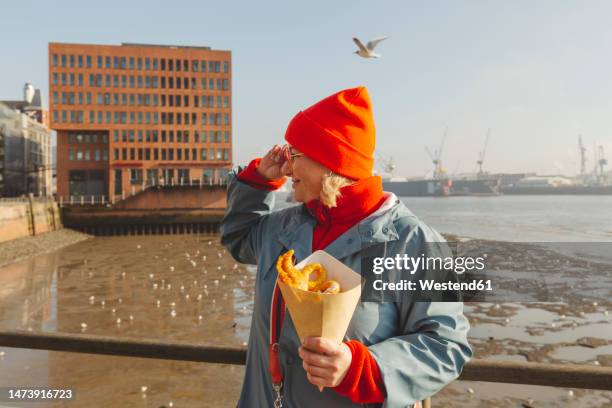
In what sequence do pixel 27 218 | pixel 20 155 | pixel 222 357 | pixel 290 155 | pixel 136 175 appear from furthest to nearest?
pixel 20 155 < pixel 136 175 < pixel 27 218 < pixel 222 357 < pixel 290 155

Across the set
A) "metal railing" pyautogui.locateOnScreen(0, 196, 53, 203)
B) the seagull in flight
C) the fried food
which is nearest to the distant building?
"metal railing" pyautogui.locateOnScreen(0, 196, 53, 203)

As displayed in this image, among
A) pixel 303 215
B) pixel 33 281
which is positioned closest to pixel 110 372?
pixel 303 215

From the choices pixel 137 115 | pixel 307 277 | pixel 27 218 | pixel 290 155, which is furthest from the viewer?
pixel 137 115

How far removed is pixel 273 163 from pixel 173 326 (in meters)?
17.0

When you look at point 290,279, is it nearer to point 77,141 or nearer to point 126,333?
point 126,333

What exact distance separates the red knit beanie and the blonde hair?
28 millimetres

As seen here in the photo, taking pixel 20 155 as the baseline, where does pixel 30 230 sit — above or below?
below

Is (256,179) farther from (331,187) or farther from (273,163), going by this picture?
(331,187)

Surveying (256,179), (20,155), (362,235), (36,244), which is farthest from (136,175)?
(362,235)

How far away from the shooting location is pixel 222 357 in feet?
11.0

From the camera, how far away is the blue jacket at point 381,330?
2031mm

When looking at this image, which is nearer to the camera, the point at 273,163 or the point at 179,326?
the point at 273,163

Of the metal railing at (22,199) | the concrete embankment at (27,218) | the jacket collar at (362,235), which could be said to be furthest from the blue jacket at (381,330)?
the metal railing at (22,199)

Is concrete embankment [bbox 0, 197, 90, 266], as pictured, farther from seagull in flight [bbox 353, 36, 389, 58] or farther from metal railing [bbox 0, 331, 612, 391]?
metal railing [bbox 0, 331, 612, 391]
